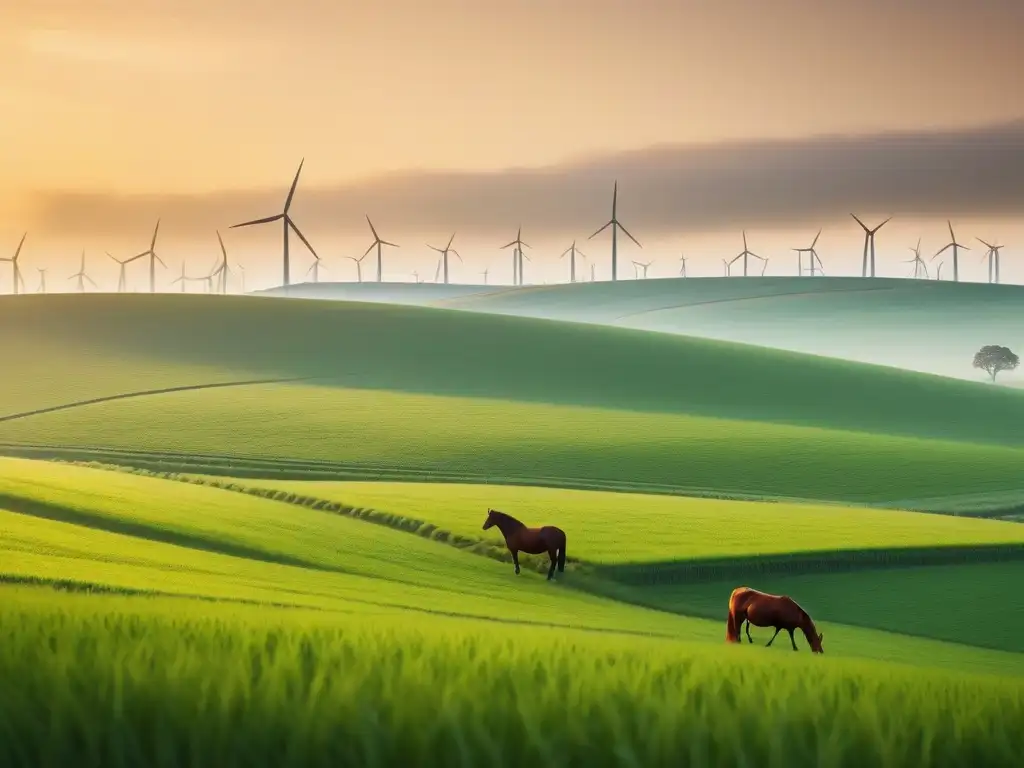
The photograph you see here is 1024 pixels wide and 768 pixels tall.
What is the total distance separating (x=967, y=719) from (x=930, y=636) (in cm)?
2127

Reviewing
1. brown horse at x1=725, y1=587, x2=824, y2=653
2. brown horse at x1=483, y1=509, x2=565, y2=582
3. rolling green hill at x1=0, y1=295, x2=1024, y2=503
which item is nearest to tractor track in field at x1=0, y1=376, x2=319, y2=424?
A: rolling green hill at x1=0, y1=295, x2=1024, y2=503

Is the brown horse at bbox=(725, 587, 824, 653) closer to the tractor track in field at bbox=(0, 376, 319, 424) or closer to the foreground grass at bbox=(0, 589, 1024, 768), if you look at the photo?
the foreground grass at bbox=(0, 589, 1024, 768)

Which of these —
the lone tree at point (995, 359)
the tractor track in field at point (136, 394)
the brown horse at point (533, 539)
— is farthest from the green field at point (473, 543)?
the lone tree at point (995, 359)

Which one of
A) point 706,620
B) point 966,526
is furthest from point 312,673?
point 966,526

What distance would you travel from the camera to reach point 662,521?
35750 mm

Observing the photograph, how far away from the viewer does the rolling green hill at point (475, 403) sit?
5197cm

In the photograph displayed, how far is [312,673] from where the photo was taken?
7398 millimetres

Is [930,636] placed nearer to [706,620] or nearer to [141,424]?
[706,620]

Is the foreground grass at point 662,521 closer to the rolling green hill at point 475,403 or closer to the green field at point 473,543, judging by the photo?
the green field at point 473,543

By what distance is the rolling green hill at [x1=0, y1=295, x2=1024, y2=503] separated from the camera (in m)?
52.0

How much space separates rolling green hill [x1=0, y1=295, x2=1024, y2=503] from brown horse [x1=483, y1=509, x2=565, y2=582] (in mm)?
20098

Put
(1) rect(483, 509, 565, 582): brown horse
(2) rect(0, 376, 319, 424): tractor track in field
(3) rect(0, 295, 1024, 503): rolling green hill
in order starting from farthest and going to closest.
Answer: (2) rect(0, 376, 319, 424): tractor track in field
(3) rect(0, 295, 1024, 503): rolling green hill
(1) rect(483, 509, 565, 582): brown horse

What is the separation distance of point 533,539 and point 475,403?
38082mm

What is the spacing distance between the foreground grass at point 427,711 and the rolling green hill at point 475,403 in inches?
1589
